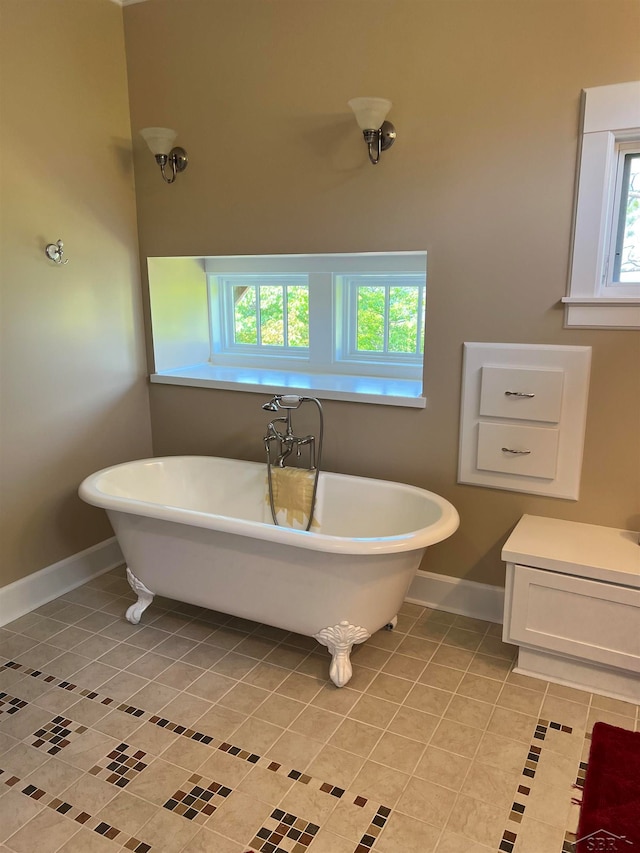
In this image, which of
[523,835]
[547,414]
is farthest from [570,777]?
[547,414]

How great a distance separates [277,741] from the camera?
2086 mm

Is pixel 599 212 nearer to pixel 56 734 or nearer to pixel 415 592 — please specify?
pixel 415 592

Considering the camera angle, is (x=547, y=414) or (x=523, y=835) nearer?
(x=523, y=835)

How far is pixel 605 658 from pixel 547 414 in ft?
2.98

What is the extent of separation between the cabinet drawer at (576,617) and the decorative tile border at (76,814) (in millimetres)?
1420

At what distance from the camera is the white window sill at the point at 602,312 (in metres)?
2.31

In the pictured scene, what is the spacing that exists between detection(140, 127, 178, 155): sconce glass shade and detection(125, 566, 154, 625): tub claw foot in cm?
193

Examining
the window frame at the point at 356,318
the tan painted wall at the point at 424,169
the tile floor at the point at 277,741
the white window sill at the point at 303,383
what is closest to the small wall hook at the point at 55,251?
the tan painted wall at the point at 424,169

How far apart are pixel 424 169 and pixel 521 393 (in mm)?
986

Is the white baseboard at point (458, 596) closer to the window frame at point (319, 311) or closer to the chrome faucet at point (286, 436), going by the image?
the chrome faucet at point (286, 436)

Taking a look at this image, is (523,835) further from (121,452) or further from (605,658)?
(121,452)

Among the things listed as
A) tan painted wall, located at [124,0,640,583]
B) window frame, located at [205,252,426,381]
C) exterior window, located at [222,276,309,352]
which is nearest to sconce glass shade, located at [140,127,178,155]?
tan painted wall, located at [124,0,640,583]

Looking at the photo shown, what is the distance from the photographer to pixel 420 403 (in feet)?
9.12

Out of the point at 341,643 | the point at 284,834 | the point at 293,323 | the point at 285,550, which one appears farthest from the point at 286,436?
the point at 284,834
